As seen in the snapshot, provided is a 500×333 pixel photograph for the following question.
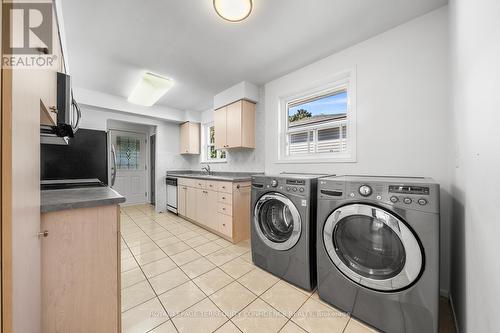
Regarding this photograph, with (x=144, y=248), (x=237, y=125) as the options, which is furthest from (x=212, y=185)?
(x=144, y=248)

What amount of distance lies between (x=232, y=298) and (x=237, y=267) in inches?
18.3

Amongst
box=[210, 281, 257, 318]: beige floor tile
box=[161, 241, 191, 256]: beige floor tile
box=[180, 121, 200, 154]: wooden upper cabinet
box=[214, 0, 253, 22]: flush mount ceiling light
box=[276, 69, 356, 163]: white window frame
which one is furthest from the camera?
box=[180, 121, 200, 154]: wooden upper cabinet

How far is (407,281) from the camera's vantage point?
1.13 metres

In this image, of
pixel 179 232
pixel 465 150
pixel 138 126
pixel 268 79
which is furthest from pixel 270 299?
pixel 138 126

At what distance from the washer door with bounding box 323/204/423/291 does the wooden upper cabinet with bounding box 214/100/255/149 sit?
1979 millimetres

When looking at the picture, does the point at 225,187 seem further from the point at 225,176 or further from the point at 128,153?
the point at 128,153

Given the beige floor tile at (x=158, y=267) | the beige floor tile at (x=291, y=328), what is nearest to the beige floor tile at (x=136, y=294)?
the beige floor tile at (x=158, y=267)

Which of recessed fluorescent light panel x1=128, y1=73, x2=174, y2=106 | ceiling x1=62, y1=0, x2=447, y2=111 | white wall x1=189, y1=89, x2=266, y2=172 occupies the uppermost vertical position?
ceiling x1=62, y1=0, x2=447, y2=111

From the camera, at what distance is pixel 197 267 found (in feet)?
6.62

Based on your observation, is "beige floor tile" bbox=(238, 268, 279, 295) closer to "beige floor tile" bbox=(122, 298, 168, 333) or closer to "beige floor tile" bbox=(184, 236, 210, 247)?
"beige floor tile" bbox=(122, 298, 168, 333)

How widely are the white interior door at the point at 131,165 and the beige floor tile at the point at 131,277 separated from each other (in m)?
3.72

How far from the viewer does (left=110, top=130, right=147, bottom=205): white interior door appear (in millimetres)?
4984

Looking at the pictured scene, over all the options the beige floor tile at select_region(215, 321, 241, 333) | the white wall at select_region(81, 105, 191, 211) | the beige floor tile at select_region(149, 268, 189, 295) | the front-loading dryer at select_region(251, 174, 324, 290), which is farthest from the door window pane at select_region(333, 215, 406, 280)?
the white wall at select_region(81, 105, 191, 211)

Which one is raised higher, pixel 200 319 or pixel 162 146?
pixel 162 146
